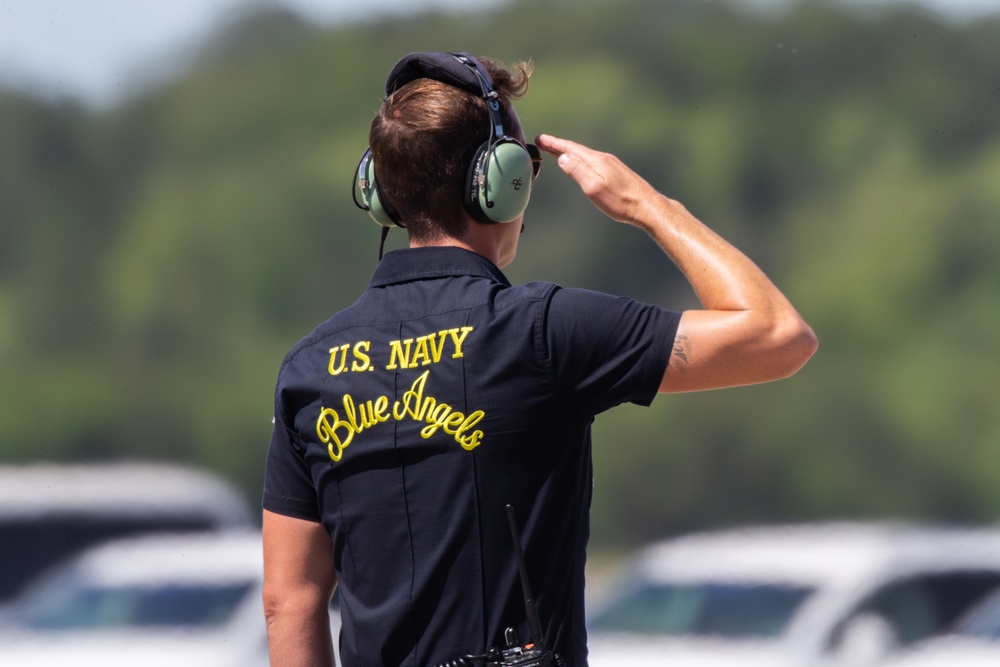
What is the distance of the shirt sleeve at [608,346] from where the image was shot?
919 millimetres

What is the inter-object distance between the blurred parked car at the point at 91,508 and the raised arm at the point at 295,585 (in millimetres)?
1737

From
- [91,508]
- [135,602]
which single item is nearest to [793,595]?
[135,602]

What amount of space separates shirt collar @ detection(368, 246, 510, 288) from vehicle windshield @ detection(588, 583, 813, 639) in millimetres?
1823

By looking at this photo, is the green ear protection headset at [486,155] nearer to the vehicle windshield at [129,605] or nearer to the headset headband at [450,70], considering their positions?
the headset headband at [450,70]

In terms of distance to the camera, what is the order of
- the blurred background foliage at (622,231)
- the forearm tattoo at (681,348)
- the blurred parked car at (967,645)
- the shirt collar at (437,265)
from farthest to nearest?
the blurred background foliage at (622,231)
the blurred parked car at (967,645)
the shirt collar at (437,265)
the forearm tattoo at (681,348)

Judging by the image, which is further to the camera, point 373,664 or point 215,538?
point 215,538

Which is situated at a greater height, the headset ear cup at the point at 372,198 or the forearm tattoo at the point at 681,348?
the headset ear cup at the point at 372,198

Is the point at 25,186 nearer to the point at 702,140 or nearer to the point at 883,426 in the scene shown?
the point at 702,140

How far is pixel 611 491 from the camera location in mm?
2750

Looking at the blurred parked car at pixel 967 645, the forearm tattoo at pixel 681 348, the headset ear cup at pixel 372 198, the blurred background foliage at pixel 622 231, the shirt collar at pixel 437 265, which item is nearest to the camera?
the forearm tattoo at pixel 681 348

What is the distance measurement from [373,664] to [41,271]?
7.26 feet

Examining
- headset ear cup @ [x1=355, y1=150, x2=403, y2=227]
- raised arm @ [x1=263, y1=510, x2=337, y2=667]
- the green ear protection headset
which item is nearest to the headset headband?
the green ear protection headset

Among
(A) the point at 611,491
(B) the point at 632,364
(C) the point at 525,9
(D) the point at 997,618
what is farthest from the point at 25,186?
(D) the point at 997,618

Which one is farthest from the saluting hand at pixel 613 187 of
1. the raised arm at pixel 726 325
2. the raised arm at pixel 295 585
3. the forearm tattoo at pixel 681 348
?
the raised arm at pixel 295 585
